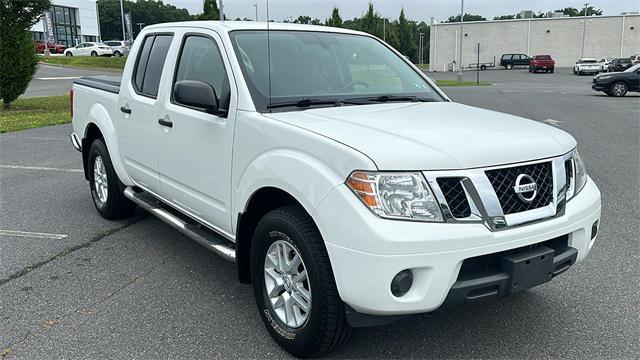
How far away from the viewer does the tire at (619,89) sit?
23938 mm

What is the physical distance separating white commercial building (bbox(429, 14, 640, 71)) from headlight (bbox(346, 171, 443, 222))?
69427mm

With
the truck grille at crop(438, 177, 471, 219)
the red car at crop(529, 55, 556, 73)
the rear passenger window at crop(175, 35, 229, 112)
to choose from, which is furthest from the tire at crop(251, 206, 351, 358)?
the red car at crop(529, 55, 556, 73)

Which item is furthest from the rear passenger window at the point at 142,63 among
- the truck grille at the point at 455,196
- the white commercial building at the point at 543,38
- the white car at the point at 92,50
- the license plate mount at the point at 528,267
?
the white commercial building at the point at 543,38

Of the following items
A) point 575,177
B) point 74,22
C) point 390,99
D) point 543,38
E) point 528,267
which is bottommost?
point 528,267

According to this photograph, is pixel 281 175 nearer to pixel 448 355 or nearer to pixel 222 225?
pixel 222 225

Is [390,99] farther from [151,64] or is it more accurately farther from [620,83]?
[620,83]

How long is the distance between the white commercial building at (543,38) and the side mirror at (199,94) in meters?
68.8

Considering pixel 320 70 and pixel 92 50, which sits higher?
pixel 92 50

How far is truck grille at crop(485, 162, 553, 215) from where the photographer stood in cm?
280

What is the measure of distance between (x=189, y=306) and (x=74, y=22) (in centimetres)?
9605

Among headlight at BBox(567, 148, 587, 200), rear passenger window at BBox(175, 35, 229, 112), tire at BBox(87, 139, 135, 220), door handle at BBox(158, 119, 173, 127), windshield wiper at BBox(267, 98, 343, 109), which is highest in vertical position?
rear passenger window at BBox(175, 35, 229, 112)

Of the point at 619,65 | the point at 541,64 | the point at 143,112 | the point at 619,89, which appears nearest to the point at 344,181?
the point at 143,112

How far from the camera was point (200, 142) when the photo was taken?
3916 millimetres

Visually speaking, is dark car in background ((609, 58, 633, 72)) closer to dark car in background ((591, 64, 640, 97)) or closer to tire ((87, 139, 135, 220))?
dark car in background ((591, 64, 640, 97))
